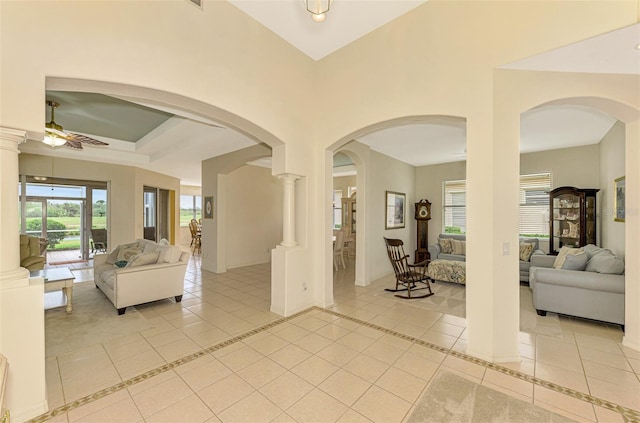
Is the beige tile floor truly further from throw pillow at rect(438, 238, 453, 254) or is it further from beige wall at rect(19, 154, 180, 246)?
beige wall at rect(19, 154, 180, 246)

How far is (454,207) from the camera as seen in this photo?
7.53 meters

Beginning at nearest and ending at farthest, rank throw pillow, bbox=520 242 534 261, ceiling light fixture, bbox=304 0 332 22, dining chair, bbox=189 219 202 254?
ceiling light fixture, bbox=304 0 332 22
throw pillow, bbox=520 242 534 261
dining chair, bbox=189 219 202 254

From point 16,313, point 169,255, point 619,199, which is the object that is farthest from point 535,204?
point 16,313

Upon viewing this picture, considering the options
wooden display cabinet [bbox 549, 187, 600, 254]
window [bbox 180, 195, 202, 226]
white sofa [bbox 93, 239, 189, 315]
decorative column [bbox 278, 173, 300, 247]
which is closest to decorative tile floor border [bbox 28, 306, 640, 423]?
decorative column [bbox 278, 173, 300, 247]

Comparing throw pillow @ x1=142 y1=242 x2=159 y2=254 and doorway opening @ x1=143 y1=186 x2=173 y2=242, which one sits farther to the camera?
doorway opening @ x1=143 y1=186 x2=173 y2=242

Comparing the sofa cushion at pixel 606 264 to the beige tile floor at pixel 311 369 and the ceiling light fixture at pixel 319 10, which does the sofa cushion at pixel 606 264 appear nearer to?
the beige tile floor at pixel 311 369

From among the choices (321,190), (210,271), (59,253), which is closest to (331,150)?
(321,190)

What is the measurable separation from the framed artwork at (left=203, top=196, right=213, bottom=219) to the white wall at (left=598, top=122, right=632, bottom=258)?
7755 mm

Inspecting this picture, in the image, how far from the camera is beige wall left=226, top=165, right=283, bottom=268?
23.1 ft

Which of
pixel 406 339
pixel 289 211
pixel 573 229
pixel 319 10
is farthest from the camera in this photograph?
pixel 573 229

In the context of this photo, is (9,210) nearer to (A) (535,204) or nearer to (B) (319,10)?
(B) (319,10)

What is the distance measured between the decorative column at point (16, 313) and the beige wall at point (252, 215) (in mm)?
4907

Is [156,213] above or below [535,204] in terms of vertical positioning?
below

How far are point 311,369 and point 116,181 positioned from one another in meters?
8.05
